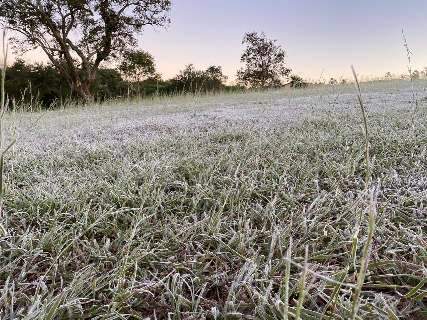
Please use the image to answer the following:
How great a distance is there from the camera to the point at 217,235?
102 cm

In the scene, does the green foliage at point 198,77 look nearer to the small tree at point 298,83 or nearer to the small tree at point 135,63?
the small tree at point 135,63

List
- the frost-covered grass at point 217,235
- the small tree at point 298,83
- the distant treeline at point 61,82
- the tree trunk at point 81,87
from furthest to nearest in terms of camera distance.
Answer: the distant treeline at point 61,82 → the tree trunk at point 81,87 → the small tree at point 298,83 → the frost-covered grass at point 217,235

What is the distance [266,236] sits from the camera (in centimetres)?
103

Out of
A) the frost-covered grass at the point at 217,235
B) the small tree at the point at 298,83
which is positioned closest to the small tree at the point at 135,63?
the small tree at the point at 298,83

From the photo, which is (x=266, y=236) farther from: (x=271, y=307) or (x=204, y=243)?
(x=271, y=307)

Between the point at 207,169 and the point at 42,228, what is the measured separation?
714 mm

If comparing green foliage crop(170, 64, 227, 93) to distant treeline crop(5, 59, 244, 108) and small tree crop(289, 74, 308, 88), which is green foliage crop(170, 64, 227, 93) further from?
small tree crop(289, 74, 308, 88)

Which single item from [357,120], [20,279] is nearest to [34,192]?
[20,279]

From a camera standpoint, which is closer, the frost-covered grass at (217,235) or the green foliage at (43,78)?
the frost-covered grass at (217,235)

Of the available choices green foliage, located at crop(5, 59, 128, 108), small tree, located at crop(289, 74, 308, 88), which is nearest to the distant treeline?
green foliage, located at crop(5, 59, 128, 108)

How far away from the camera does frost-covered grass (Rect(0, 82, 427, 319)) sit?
2.40 ft

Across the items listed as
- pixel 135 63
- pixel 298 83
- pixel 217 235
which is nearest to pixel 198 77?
pixel 135 63

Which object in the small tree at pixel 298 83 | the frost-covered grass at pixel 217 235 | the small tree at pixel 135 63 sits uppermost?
the small tree at pixel 135 63

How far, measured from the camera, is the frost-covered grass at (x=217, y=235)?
73 centimetres
